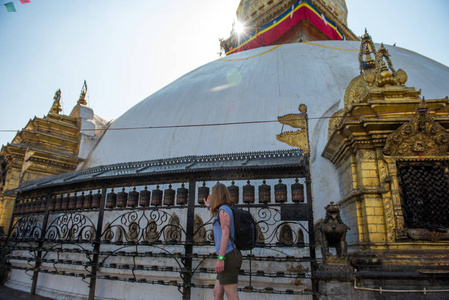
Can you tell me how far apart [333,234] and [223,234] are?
5.11 ft

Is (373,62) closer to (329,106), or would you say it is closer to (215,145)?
(329,106)

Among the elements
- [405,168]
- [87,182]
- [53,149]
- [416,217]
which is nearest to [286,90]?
[405,168]

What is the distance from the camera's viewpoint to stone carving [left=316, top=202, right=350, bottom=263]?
327cm

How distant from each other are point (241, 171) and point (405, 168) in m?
2.15

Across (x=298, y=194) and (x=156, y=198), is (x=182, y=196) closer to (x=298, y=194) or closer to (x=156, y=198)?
(x=156, y=198)

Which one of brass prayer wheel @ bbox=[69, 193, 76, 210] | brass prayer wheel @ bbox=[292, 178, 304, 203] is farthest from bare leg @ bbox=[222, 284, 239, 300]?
brass prayer wheel @ bbox=[69, 193, 76, 210]

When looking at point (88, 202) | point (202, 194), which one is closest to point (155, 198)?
point (202, 194)

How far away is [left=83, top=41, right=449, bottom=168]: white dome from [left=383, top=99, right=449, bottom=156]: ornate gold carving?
1534 millimetres

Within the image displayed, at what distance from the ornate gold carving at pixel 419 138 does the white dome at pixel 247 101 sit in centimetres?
153

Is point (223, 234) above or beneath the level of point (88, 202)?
beneath

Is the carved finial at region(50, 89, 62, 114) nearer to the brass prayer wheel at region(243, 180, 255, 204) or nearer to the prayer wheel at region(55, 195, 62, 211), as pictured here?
the prayer wheel at region(55, 195, 62, 211)

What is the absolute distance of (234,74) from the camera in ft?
25.2

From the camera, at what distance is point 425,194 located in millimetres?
3721

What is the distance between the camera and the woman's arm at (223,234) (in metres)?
2.30
